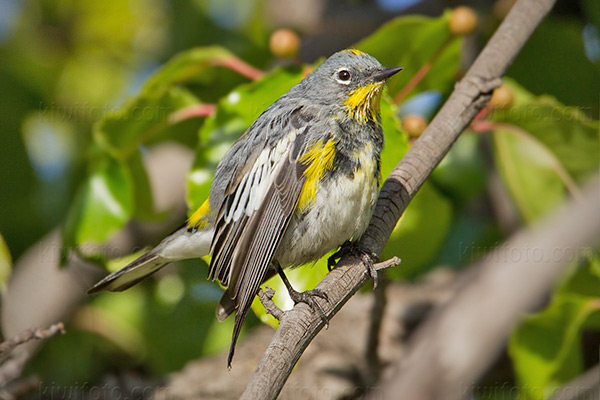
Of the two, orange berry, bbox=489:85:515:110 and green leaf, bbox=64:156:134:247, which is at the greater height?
orange berry, bbox=489:85:515:110

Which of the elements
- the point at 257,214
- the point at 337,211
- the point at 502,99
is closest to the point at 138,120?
the point at 257,214

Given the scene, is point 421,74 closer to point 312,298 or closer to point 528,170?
point 528,170

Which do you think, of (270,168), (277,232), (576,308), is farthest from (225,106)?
(576,308)

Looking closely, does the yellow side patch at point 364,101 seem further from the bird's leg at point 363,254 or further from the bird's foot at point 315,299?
the bird's foot at point 315,299

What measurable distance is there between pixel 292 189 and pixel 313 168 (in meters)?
0.11

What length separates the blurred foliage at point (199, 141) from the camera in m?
3.20

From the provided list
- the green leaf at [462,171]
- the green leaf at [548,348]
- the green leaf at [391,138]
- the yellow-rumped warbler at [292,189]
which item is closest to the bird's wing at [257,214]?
the yellow-rumped warbler at [292,189]

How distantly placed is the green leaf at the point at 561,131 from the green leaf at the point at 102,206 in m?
1.76

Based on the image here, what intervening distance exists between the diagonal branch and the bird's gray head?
0.87 ft

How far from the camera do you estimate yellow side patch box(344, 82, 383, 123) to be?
2.94 metres

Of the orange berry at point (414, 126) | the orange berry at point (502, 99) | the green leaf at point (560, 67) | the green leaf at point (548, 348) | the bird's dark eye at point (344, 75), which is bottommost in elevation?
the green leaf at point (548, 348)

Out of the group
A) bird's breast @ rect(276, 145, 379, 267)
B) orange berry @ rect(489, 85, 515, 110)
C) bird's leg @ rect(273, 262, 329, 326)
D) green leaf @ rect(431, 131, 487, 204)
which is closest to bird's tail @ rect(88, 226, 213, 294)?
bird's breast @ rect(276, 145, 379, 267)

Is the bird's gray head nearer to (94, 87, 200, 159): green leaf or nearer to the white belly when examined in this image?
the white belly

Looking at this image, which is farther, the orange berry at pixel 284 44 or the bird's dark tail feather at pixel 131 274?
the orange berry at pixel 284 44
